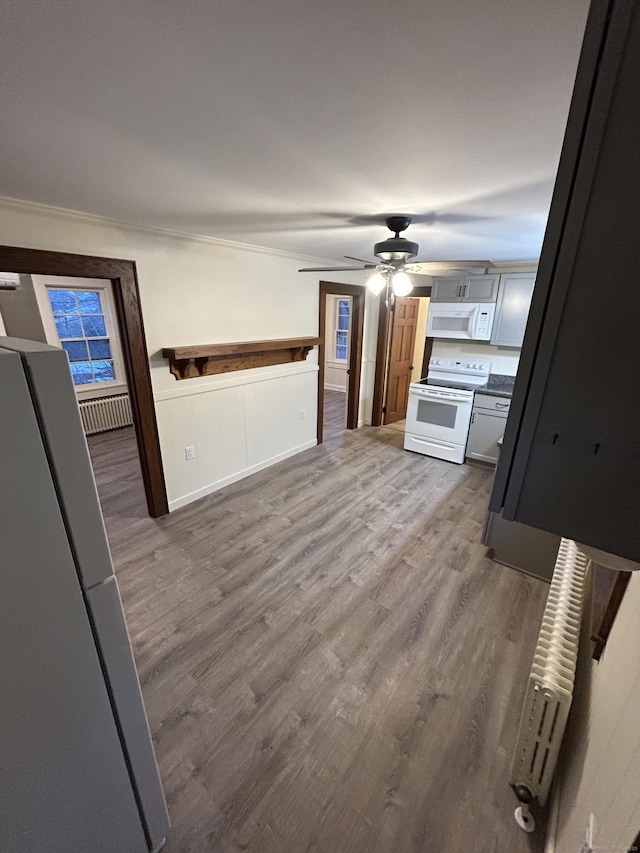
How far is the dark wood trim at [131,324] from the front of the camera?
6.64 ft

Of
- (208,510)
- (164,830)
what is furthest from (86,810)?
(208,510)

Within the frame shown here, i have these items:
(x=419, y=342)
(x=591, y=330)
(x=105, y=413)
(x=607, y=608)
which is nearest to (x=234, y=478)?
(x=105, y=413)

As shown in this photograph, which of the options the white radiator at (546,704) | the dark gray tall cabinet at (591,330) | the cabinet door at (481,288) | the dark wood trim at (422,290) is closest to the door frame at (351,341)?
the dark wood trim at (422,290)

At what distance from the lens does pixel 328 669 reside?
181cm

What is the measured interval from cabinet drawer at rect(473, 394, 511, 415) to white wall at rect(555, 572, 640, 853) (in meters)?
2.85

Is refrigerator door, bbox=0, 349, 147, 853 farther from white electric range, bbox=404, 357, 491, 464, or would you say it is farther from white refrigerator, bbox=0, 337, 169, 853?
white electric range, bbox=404, 357, 491, 464

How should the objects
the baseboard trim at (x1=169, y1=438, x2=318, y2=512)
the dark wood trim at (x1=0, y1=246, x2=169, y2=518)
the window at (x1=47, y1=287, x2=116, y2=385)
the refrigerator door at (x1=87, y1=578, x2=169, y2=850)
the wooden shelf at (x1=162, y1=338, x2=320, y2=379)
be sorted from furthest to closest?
1. the window at (x1=47, y1=287, x2=116, y2=385)
2. the baseboard trim at (x1=169, y1=438, x2=318, y2=512)
3. the wooden shelf at (x1=162, y1=338, x2=320, y2=379)
4. the dark wood trim at (x1=0, y1=246, x2=169, y2=518)
5. the refrigerator door at (x1=87, y1=578, x2=169, y2=850)

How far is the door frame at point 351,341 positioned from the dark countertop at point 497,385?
1.68 m

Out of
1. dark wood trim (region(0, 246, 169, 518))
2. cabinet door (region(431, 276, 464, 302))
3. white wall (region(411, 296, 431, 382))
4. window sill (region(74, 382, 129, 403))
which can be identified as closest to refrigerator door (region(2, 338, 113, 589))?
dark wood trim (region(0, 246, 169, 518))

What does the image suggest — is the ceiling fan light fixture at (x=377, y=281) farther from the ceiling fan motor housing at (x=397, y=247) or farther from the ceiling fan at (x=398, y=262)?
the ceiling fan motor housing at (x=397, y=247)

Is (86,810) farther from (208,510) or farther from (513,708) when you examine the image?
(208,510)

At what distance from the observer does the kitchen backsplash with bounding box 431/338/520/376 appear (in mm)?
4191

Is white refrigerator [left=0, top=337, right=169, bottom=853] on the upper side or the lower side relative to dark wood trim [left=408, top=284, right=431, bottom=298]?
lower

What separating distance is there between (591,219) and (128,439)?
17.5 feet
